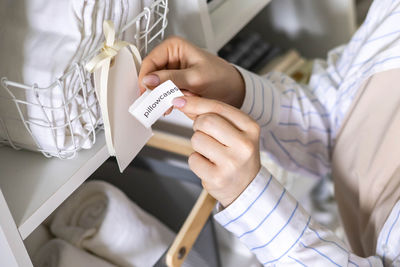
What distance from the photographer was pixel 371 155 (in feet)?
2.36

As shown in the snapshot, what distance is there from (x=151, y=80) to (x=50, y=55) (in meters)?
0.10

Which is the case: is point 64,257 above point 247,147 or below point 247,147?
below

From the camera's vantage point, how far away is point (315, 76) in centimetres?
82

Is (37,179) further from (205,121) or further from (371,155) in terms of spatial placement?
(371,155)

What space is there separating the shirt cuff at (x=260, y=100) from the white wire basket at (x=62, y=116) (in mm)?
190

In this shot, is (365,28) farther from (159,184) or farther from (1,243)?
(1,243)

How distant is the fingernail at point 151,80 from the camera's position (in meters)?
0.50

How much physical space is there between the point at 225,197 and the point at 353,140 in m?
0.29

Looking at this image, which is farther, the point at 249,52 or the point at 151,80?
the point at 249,52

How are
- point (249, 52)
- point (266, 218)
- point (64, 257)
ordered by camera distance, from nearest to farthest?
point (266, 218) < point (64, 257) < point (249, 52)

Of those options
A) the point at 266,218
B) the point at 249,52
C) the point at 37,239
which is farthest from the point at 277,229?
the point at 249,52

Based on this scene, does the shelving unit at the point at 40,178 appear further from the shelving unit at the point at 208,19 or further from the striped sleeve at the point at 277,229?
the striped sleeve at the point at 277,229

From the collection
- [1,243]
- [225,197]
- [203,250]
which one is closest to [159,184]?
[203,250]

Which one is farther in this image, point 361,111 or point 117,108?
point 361,111
